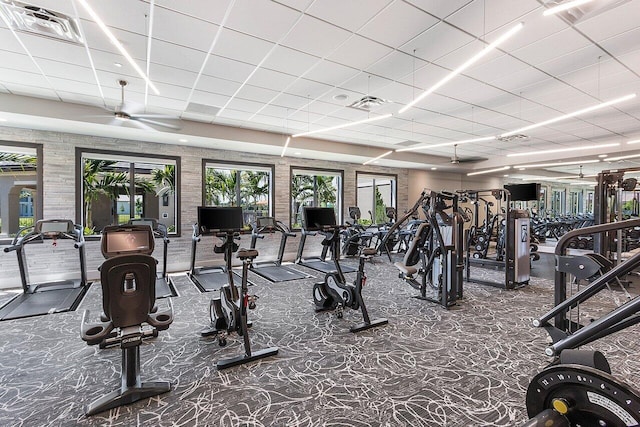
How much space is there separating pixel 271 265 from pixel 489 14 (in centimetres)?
666

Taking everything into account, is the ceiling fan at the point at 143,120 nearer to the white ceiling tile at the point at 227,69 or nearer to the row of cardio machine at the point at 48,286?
the white ceiling tile at the point at 227,69

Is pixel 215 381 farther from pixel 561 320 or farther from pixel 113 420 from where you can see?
pixel 561 320

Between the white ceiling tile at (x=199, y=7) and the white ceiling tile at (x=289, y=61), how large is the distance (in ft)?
2.69

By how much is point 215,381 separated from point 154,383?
49cm

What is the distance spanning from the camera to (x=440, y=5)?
9.34ft

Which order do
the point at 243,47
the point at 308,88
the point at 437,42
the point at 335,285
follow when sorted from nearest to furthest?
the point at 437,42, the point at 243,47, the point at 335,285, the point at 308,88

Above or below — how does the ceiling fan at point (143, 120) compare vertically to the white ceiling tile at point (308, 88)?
below

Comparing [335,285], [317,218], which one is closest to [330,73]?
[317,218]

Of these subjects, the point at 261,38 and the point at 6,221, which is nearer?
the point at 261,38

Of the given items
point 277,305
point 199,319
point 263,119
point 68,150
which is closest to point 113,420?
point 199,319

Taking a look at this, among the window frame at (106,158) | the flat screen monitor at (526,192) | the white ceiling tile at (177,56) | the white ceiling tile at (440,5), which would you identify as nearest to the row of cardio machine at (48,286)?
the window frame at (106,158)

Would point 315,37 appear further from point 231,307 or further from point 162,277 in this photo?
point 162,277

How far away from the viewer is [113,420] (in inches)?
87.0

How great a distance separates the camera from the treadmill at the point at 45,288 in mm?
4520
